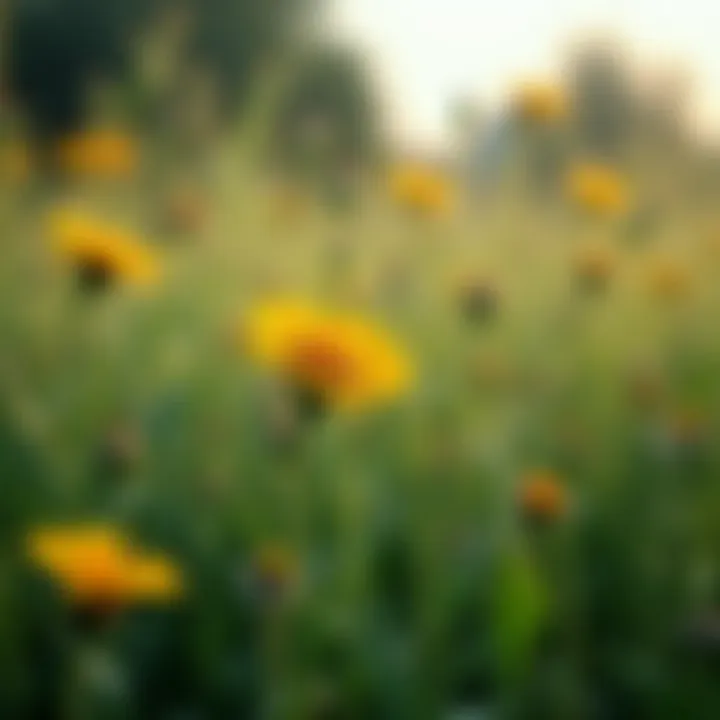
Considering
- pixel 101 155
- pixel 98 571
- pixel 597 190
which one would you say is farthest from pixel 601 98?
pixel 98 571

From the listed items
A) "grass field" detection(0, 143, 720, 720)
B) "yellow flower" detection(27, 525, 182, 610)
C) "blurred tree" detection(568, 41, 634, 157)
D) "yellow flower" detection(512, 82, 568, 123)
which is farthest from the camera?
"blurred tree" detection(568, 41, 634, 157)

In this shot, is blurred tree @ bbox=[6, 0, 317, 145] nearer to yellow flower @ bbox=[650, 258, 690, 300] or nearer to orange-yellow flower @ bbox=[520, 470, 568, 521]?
yellow flower @ bbox=[650, 258, 690, 300]

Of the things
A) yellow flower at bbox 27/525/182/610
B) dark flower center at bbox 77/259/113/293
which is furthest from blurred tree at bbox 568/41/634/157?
yellow flower at bbox 27/525/182/610

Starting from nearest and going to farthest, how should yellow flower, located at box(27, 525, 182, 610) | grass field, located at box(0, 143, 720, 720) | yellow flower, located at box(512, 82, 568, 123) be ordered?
1. yellow flower, located at box(27, 525, 182, 610)
2. grass field, located at box(0, 143, 720, 720)
3. yellow flower, located at box(512, 82, 568, 123)

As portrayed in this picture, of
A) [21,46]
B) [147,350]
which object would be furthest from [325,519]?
[21,46]

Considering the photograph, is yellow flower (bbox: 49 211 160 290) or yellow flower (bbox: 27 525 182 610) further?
yellow flower (bbox: 49 211 160 290)

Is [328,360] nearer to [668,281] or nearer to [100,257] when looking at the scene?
[100,257]

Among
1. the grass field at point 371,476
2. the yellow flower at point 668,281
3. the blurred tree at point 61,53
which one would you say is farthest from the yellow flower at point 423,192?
the blurred tree at point 61,53
